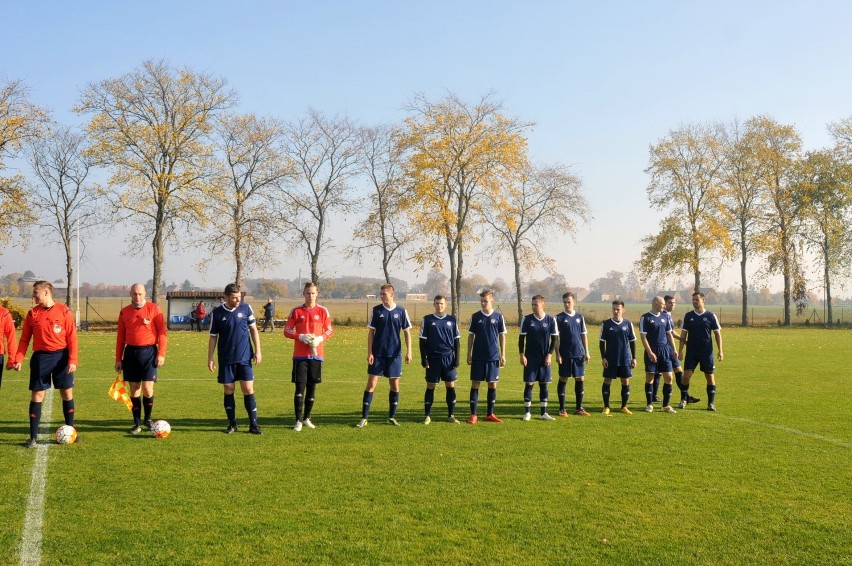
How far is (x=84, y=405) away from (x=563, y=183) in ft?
149

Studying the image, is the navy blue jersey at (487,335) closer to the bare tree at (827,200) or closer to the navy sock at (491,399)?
the navy sock at (491,399)

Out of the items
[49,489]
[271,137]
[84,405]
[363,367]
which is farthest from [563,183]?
[49,489]

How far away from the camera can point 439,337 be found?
11.0m

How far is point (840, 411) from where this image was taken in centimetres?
1225

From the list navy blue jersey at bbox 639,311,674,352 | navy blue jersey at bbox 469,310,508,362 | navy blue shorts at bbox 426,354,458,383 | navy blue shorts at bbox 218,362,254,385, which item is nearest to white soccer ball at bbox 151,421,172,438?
navy blue shorts at bbox 218,362,254,385

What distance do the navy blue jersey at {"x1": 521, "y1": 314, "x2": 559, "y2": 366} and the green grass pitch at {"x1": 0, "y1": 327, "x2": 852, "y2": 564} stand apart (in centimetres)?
109

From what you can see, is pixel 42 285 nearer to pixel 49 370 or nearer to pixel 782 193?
pixel 49 370

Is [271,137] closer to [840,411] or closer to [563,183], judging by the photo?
[563,183]

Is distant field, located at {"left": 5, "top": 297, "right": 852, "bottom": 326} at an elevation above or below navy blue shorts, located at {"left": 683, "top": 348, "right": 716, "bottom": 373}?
above

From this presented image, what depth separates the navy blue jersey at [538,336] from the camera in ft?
38.0

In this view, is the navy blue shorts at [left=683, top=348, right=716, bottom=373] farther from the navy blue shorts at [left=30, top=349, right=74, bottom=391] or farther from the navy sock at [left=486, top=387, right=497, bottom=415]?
the navy blue shorts at [left=30, top=349, right=74, bottom=391]

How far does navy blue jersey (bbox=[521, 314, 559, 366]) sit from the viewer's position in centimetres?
1158

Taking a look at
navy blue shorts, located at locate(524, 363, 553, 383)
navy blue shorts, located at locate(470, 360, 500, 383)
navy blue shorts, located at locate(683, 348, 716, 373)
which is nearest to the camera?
navy blue shorts, located at locate(470, 360, 500, 383)

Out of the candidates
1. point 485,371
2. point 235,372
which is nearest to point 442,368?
point 485,371
